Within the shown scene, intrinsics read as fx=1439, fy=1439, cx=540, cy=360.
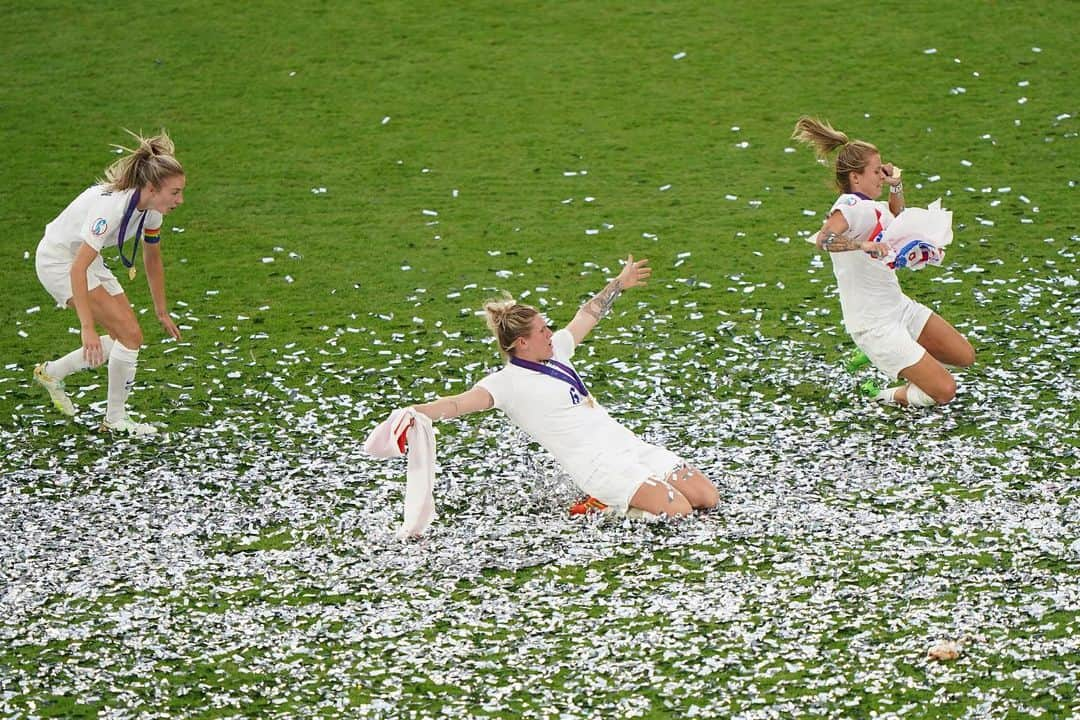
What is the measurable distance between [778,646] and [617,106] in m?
10.8

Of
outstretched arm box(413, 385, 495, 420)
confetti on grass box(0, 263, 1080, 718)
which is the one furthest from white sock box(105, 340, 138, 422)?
outstretched arm box(413, 385, 495, 420)

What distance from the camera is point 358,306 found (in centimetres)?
1216

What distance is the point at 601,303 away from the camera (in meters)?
8.71

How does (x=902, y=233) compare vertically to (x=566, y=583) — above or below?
above

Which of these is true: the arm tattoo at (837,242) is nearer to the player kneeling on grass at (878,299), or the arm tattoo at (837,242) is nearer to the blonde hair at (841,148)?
the player kneeling on grass at (878,299)

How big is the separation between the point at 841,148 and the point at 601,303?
2383 millimetres

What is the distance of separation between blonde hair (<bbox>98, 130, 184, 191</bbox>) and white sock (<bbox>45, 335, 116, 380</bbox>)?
124 cm

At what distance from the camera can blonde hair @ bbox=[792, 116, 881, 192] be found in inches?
383

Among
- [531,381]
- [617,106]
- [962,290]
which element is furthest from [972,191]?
[531,381]

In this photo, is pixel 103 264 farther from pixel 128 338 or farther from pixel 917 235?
pixel 917 235

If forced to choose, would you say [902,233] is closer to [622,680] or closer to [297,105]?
[622,680]

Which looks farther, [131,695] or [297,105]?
[297,105]

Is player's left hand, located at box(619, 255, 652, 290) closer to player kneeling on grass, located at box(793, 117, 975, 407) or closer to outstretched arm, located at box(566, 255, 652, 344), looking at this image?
outstretched arm, located at box(566, 255, 652, 344)

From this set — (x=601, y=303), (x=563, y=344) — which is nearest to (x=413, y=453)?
(x=563, y=344)
